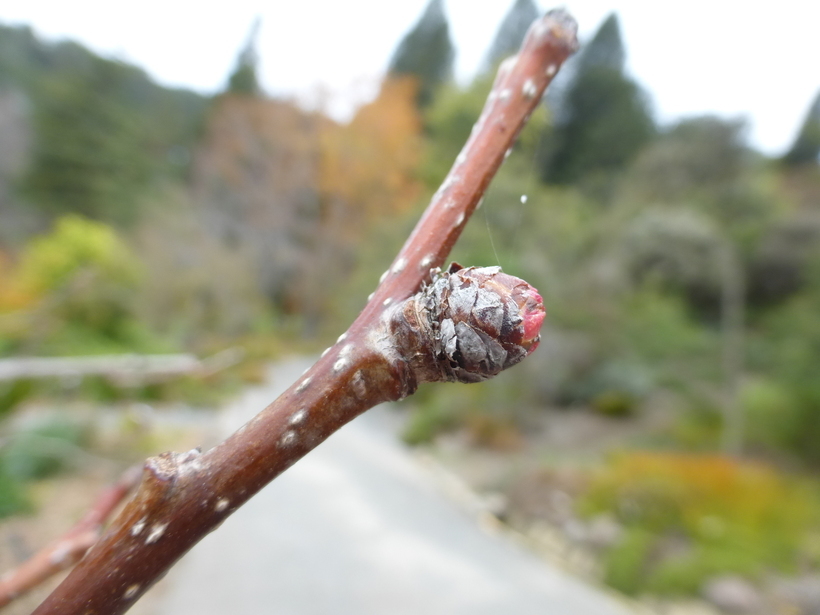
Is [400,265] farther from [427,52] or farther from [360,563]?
[427,52]

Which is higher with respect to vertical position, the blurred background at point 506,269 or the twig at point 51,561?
the blurred background at point 506,269

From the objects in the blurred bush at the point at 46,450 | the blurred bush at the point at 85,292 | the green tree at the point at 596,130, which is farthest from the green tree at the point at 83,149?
the green tree at the point at 596,130

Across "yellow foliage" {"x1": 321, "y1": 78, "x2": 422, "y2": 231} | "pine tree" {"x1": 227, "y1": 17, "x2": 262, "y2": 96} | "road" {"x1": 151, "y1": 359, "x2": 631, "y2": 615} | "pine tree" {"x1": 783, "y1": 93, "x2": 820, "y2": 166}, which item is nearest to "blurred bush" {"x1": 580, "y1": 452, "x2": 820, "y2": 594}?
"road" {"x1": 151, "y1": 359, "x2": 631, "y2": 615}

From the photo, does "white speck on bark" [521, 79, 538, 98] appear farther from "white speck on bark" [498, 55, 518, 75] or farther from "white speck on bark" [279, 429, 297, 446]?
"white speck on bark" [279, 429, 297, 446]

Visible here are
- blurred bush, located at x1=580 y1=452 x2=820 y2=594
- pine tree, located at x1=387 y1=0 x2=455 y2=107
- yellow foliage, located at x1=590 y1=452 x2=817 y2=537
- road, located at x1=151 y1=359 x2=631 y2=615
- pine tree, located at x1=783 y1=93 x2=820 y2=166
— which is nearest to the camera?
road, located at x1=151 y1=359 x2=631 y2=615

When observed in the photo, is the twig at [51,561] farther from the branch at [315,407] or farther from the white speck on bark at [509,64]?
the white speck on bark at [509,64]

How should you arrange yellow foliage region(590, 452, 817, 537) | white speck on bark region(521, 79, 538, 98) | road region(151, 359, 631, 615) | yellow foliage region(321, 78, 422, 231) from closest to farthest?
white speck on bark region(521, 79, 538, 98)
road region(151, 359, 631, 615)
yellow foliage region(590, 452, 817, 537)
yellow foliage region(321, 78, 422, 231)

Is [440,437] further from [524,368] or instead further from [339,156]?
[339,156]
